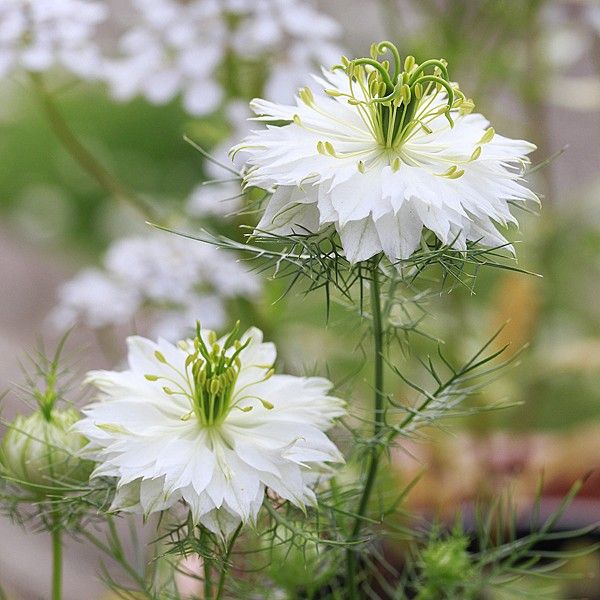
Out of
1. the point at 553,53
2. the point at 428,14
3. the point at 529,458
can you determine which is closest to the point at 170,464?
the point at 529,458

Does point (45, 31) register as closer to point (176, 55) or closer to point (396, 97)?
point (176, 55)

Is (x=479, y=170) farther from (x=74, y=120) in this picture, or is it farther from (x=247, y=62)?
(x=74, y=120)

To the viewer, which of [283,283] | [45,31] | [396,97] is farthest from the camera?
[283,283]

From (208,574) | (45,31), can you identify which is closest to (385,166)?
(208,574)

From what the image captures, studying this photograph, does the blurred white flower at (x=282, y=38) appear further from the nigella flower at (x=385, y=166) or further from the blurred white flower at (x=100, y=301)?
the nigella flower at (x=385, y=166)

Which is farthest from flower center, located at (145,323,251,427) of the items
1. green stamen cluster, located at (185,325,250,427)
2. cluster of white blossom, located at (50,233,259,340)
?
cluster of white blossom, located at (50,233,259,340)

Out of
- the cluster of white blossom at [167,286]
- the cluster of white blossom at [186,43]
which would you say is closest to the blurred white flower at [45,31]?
the cluster of white blossom at [186,43]
